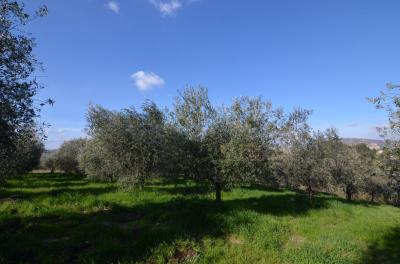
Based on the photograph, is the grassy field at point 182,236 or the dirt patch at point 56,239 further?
the dirt patch at point 56,239

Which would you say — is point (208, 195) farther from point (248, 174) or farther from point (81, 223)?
point (81, 223)

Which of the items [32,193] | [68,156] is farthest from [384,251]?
[68,156]

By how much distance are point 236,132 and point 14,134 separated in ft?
38.6

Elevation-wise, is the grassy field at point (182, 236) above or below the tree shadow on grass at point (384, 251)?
above

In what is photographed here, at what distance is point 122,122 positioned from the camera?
24234 millimetres

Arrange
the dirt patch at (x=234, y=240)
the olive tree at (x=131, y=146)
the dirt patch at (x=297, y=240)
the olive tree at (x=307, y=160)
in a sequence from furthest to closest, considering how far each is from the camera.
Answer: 1. the olive tree at (x=307, y=160)
2. the olive tree at (x=131, y=146)
3. the dirt patch at (x=297, y=240)
4. the dirt patch at (x=234, y=240)

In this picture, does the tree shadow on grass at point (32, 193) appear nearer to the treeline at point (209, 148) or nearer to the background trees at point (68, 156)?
the treeline at point (209, 148)

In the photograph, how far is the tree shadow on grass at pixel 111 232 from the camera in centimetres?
969

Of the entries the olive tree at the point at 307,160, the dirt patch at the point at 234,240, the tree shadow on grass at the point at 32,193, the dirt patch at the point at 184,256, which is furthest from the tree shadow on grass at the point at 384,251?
the tree shadow on grass at the point at 32,193

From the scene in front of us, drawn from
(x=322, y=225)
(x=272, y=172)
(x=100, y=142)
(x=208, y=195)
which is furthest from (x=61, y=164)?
(x=322, y=225)

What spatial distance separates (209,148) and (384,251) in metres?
9.78

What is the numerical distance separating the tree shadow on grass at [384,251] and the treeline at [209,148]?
2.89 metres

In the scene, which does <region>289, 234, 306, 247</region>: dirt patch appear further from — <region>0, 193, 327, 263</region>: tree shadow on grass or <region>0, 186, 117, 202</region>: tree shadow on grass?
<region>0, 186, 117, 202</region>: tree shadow on grass

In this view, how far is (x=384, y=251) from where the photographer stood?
40.6 feet
